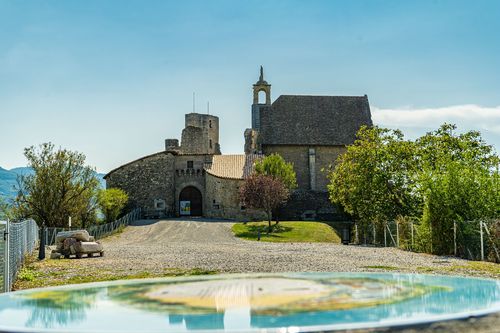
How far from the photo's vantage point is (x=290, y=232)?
133ft

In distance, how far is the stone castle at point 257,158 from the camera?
51.9 m

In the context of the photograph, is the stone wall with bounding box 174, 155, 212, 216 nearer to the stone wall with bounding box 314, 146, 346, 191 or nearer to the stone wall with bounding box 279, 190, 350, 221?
the stone wall with bounding box 279, 190, 350, 221

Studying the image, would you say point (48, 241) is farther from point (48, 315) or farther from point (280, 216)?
point (48, 315)

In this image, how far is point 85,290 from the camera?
5.57 m

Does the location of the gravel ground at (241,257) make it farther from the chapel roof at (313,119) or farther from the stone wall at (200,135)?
the stone wall at (200,135)

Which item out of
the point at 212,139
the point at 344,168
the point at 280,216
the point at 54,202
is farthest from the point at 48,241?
the point at 212,139

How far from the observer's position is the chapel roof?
59250 mm

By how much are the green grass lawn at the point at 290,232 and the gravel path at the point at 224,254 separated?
4.27 ft

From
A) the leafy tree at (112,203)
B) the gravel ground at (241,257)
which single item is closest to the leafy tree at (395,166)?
the gravel ground at (241,257)

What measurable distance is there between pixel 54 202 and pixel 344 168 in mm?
18120

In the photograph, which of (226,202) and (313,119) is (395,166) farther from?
(313,119)

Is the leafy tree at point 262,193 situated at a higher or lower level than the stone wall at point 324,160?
lower

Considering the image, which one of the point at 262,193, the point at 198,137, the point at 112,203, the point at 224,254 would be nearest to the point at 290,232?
the point at 262,193

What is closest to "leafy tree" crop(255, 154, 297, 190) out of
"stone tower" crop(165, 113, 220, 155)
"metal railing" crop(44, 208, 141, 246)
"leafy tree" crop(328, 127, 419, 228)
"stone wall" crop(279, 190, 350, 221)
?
"stone wall" crop(279, 190, 350, 221)
